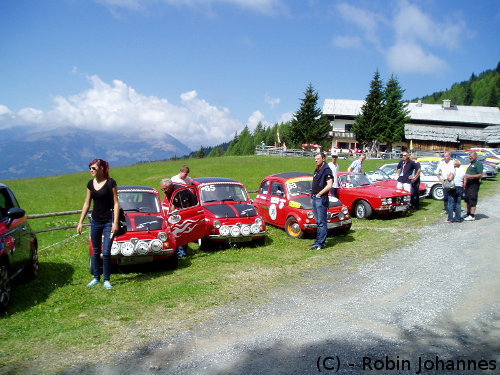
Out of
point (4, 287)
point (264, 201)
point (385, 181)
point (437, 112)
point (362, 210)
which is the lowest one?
point (362, 210)

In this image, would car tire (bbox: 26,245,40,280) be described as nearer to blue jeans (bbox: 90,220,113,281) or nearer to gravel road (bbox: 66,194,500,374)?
blue jeans (bbox: 90,220,113,281)

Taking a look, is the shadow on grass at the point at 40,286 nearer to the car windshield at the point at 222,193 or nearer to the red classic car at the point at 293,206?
the car windshield at the point at 222,193

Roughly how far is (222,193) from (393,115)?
52143 mm

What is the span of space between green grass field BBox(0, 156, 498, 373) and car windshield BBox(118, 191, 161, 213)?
1.45 m

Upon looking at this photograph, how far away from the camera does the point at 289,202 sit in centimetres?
1139

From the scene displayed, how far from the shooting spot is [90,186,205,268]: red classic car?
734cm

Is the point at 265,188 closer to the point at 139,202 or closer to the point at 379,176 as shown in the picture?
the point at 139,202

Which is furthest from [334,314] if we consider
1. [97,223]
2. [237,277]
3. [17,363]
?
[97,223]

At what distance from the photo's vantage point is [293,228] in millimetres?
11266

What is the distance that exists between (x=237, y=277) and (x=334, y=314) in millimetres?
2387

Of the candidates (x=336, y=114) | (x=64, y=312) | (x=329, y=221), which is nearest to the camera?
(x=64, y=312)

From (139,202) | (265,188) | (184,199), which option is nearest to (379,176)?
(265,188)

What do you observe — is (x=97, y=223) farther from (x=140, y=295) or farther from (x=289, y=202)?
(x=289, y=202)

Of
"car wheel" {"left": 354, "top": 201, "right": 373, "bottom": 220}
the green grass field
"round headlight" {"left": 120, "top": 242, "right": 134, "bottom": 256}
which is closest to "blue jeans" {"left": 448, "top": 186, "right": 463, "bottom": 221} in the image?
the green grass field
